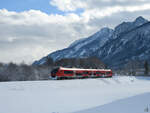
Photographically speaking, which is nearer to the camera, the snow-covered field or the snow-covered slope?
the snow-covered slope

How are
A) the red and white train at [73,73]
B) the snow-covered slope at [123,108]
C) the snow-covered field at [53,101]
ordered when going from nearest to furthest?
1. the snow-covered slope at [123,108]
2. the snow-covered field at [53,101]
3. the red and white train at [73,73]

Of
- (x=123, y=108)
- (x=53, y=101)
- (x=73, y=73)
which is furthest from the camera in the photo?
(x=73, y=73)

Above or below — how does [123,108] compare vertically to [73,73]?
below

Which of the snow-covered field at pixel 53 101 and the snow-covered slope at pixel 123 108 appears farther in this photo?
the snow-covered field at pixel 53 101

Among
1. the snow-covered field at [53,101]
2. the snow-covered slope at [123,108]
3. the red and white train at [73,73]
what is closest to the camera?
the snow-covered slope at [123,108]

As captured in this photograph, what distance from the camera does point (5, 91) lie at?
25.5 m

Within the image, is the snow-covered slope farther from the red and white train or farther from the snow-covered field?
the red and white train

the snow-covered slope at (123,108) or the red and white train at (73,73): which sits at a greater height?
the red and white train at (73,73)

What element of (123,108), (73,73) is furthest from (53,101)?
(73,73)

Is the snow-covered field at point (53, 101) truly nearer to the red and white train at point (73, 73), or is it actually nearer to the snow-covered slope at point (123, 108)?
the snow-covered slope at point (123, 108)

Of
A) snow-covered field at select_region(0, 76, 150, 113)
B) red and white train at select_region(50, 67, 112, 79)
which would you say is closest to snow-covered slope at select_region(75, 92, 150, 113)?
snow-covered field at select_region(0, 76, 150, 113)

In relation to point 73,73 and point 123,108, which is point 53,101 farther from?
point 73,73

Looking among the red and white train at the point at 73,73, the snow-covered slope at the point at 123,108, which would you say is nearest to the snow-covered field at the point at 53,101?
the snow-covered slope at the point at 123,108

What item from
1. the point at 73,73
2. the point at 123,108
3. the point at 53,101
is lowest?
the point at 123,108
